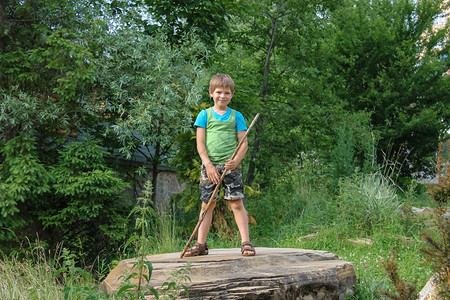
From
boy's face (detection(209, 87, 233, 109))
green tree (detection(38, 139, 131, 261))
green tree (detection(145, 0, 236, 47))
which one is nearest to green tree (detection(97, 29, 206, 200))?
green tree (detection(38, 139, 131, 261))

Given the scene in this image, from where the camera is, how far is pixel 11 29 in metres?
7.66

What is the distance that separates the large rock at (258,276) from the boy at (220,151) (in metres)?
0.28

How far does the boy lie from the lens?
14.3 ft

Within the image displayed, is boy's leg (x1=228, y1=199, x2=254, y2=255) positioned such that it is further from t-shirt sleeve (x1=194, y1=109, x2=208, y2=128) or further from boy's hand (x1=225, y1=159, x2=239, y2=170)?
t-shirt sleeve (x1=194, y1=109, x2=208, y2=128)

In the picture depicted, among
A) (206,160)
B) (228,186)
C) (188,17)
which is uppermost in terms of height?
(188,17)

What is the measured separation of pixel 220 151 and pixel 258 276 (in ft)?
4.11

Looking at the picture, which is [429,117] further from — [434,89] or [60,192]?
[60,192]

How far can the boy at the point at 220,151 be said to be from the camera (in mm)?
4348

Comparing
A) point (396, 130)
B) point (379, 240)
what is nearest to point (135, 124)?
point (379, 240)

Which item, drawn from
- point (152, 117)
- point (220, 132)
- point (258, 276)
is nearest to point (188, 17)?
point (152, 117)

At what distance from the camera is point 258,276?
12.1 feet

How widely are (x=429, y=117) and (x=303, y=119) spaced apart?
613 cm

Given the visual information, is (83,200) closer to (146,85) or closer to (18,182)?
(18,182)

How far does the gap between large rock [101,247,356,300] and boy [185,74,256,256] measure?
28cm
